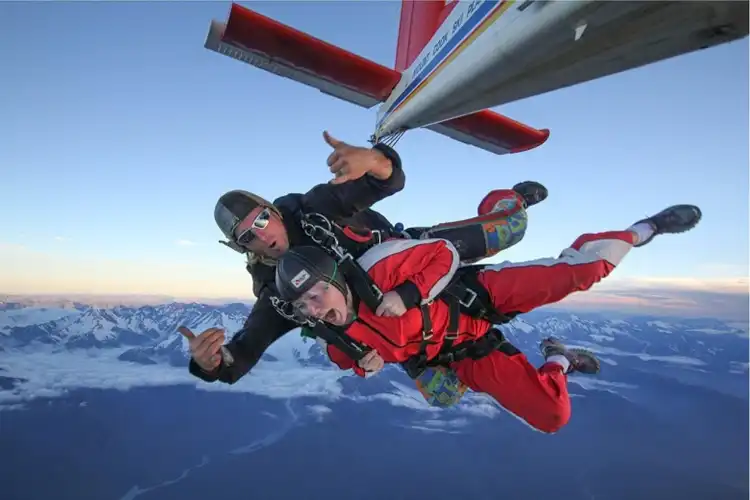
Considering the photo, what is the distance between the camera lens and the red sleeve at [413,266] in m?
2.06

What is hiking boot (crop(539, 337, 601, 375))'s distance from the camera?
2861mm

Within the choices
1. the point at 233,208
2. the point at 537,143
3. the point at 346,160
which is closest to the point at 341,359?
the point at 233,208

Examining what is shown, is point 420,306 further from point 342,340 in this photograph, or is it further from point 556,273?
point 556,273

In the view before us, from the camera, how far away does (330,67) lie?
403cm

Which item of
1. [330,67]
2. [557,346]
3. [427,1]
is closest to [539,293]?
[557,346]

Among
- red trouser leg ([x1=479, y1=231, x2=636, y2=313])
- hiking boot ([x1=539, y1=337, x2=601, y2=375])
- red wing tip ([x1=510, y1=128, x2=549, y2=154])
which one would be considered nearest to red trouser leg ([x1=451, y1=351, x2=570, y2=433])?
hiking boot ([x1=539, y1=337, x2=601, y2=375])

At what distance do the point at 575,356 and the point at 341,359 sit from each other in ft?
4.96

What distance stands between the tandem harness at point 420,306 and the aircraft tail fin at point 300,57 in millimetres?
2212

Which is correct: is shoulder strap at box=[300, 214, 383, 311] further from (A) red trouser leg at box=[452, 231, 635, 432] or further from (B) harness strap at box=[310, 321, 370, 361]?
(A) red trouser leg at box=[452, 231, 635, 432]

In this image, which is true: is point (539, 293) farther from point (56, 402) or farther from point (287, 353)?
point (287, 353)

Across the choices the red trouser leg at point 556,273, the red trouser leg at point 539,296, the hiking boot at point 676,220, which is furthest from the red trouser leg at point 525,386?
the hiking boot at point 676,220

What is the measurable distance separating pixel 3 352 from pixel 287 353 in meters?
44.9

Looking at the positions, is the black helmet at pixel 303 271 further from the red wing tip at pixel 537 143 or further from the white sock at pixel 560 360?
the red wing tip at pixel 537 143

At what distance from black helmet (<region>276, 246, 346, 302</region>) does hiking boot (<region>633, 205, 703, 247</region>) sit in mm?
1873
